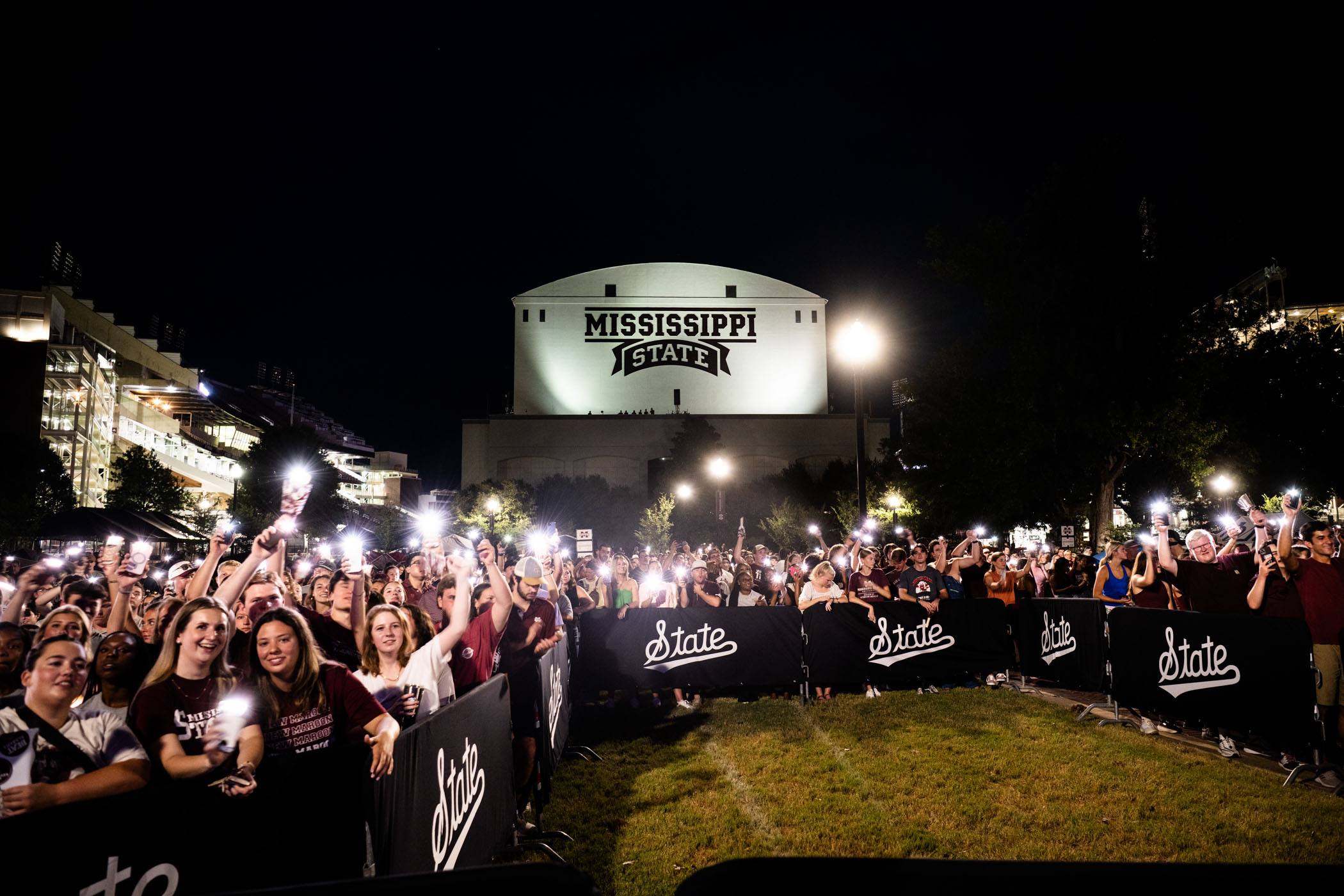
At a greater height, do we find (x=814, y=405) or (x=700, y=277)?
(x=700, y=277)

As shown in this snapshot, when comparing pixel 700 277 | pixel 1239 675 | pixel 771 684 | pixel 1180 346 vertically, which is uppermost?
pixel 700 277

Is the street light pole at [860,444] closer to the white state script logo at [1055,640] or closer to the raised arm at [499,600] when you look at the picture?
the white state script logo at [1055,640]

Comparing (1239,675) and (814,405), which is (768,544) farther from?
(1239,675)

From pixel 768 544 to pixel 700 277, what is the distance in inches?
1381

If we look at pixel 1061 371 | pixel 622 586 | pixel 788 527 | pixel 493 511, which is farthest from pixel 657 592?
pixel 788 527

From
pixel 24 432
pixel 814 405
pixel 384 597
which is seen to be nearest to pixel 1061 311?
pixel 384 597

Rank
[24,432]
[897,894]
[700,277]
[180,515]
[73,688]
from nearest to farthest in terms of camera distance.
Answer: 1. [897,894]
2. [73,688]
3. [24,432]
4. [180,515]
5. [700,277]

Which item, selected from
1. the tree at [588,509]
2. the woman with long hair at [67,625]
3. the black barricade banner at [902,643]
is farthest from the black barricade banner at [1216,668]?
the tree at [588,509]

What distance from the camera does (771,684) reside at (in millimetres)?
11453

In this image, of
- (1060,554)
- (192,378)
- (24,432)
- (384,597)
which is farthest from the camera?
(192,378)

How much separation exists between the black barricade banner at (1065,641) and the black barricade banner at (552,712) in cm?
659

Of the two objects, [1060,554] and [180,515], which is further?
[180,515]

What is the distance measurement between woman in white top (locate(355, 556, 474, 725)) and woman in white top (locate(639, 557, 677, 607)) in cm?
702

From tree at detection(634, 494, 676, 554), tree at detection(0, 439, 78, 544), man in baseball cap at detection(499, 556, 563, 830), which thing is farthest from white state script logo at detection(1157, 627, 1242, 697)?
tree at detection(634, 494, 676, 554)
